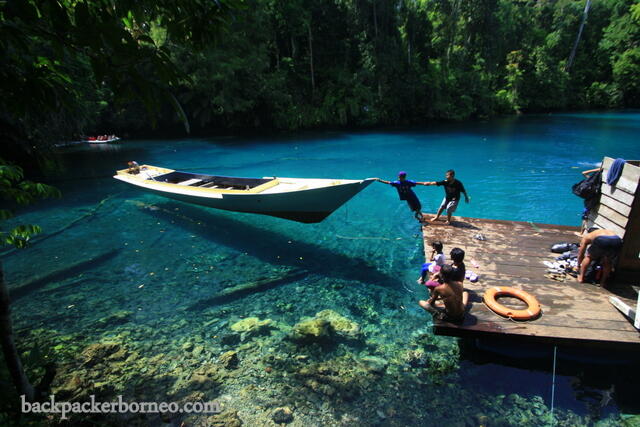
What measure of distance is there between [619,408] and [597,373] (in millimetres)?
611

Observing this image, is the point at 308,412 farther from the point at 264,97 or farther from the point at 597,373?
the point at 264,97

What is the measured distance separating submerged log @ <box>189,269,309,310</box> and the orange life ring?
14.8 feet

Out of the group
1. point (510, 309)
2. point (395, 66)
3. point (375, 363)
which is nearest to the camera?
point (510, 309)

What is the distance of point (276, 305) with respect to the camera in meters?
7.55

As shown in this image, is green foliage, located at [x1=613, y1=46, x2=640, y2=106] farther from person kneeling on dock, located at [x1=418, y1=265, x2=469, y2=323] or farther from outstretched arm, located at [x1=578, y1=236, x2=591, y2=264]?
person kneeling on dock, located at [x1=418, y1=265, x2=469, y2=323]

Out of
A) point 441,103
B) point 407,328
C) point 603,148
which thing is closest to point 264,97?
point 441,103

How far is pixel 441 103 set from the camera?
3884 centimetres

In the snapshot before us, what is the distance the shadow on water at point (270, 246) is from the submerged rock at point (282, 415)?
3950 millimetres

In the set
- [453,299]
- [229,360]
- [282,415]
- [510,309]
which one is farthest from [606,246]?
[229,360]

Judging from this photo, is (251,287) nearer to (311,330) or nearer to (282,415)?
(311,330)

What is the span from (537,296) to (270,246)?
7.06m

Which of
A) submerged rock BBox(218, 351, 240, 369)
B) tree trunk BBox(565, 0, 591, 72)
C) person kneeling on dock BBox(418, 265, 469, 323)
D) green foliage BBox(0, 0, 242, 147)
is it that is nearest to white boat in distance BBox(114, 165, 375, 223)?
person kneeling on dock BBox(418, 265, 469, 323)

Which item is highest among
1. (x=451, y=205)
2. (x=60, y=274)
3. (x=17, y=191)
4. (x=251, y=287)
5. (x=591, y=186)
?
(x=17, y=191)

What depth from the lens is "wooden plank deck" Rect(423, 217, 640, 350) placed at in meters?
4.81
